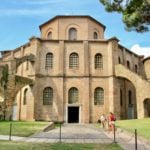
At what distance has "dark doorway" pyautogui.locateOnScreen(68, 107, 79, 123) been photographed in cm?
4022

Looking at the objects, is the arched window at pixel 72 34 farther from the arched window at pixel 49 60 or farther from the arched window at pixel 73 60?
the arched window at pixel 49 60

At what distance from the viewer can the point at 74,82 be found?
1594 inches

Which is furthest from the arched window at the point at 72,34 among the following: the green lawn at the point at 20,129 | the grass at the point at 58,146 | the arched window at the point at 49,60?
the grass at the point at 58,146

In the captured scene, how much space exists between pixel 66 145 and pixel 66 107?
935 inches

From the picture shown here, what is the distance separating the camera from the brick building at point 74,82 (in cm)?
3938

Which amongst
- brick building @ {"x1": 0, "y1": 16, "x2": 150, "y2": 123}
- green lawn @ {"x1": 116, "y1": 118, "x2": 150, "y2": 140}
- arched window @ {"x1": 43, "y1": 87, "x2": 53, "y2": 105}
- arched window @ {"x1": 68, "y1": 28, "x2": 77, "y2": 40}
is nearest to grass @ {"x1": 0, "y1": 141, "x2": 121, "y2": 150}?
green lawn @ {"x1": 116, "y1": 118, "x2": 150, "y2": 140}

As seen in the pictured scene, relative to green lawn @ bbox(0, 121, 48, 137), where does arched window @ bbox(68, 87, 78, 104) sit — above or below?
above

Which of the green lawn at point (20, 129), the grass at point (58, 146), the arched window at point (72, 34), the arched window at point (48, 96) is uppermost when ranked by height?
the arched window at point (72, 34)

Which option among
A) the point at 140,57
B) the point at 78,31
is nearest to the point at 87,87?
the point at 78,31

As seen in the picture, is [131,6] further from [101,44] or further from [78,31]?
[78,31]

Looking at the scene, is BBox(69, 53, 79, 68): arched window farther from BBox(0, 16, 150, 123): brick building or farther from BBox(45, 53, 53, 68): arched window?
BBox(45, 53, 53, 68): arched window

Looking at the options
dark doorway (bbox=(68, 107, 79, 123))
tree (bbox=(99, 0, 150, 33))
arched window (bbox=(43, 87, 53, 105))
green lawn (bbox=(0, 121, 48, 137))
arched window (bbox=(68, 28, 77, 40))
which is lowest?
green lawn (bbox=(0, 121, 48, 137))

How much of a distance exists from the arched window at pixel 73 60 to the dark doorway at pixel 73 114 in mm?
5675

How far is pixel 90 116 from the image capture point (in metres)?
39.3
